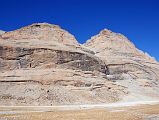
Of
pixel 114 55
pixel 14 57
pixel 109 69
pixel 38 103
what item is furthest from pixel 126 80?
pixel 38 103

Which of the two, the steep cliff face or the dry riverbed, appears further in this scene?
the steep cliff face

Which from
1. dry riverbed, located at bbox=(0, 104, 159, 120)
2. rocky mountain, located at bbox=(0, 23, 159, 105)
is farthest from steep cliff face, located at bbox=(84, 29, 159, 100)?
dry riverbed, located at bbox=(0, 104, 159, 120)

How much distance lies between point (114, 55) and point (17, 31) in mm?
50783

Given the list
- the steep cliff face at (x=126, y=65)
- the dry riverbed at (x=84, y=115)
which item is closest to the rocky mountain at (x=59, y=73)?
the steep cliff face at (x=126, y=65)

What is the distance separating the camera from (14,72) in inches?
3947

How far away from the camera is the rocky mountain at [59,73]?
8900 centimetres

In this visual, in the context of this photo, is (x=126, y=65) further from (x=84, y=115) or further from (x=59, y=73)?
(x=84, y=115)

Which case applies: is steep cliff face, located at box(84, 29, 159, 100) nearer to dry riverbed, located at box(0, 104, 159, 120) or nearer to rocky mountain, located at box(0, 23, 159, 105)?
rocky mountain, located at box(0, 23, 159, 105)

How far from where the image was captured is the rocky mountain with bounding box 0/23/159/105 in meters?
89.0

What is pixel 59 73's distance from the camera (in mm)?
101375

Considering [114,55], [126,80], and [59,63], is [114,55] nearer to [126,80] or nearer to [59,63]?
[126,80]

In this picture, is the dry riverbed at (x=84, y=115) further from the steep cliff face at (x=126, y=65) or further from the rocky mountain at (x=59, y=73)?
the steep cliff face at (x=126, y=65)

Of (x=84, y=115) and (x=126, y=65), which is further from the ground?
(x=126, y=65)

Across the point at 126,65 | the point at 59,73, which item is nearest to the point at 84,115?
the point at 59,73
